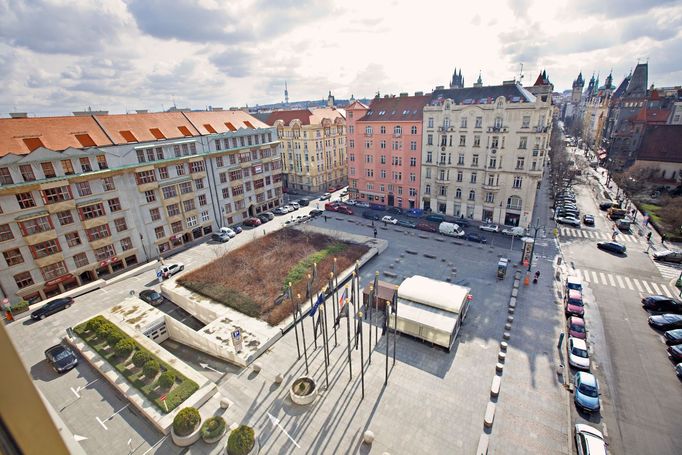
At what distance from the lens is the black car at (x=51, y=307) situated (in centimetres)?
3738

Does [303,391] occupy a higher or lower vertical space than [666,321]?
higher

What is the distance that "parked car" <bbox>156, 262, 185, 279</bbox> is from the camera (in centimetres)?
4479

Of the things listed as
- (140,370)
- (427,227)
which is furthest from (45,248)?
(427,227)

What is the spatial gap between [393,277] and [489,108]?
3191 centimetres

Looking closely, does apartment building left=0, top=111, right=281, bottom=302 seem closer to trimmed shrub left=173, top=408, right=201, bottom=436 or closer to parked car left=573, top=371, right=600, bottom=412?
trimmed shrub left=173, top=408, right=201, bottom=436

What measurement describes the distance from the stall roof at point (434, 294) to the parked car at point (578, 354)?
9356 millimetres

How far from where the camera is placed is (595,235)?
178 feet

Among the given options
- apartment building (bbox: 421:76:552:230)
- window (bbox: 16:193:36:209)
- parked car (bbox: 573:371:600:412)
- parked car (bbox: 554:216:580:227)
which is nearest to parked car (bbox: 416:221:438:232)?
apartment building (bbox: 421:76:552:230)

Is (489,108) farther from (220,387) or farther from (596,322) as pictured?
(220,387)

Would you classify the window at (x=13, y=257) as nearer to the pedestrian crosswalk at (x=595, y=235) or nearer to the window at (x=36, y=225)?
the window at (x=36, y=225)

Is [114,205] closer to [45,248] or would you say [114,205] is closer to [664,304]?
[45,248]

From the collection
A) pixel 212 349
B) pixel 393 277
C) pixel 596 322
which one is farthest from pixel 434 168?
pixel 212 349

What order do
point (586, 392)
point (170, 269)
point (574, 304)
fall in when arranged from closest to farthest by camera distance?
point (586, 392) < point (574, 304) < point (170, 269)

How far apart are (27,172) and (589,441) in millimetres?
55951
